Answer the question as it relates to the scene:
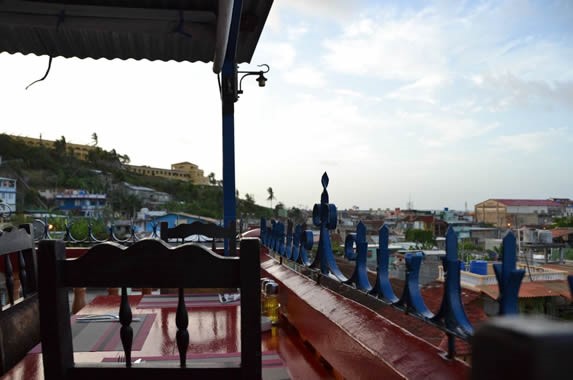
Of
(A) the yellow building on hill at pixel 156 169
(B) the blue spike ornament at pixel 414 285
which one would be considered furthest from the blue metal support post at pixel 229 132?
(A) the yellow building on hill at pixel 156 169

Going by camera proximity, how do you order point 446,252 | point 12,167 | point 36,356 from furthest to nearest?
point 12,167, point 36,356, point 446,252

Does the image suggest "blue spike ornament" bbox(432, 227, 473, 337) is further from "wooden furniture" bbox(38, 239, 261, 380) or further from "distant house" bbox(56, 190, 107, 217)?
"distant house" bbox(56, 190, 107, 217)

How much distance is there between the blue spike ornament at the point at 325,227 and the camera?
5.00 ft

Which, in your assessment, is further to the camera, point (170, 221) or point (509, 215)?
point (170, 221)

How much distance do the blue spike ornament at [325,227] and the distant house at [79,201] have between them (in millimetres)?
43856

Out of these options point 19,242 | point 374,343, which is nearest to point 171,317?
point 19,242

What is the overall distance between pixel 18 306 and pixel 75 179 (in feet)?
160

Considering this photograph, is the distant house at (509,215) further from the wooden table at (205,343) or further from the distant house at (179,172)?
the distant house at (179,172)

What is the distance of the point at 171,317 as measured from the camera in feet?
6.08

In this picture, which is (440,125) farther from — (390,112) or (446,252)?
(446,252)

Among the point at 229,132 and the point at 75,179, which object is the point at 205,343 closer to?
the point at 229,132

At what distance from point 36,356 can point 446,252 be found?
1.34 metres

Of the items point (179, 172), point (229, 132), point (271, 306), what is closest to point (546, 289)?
point (271, 306)

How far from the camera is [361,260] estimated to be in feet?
3.97
